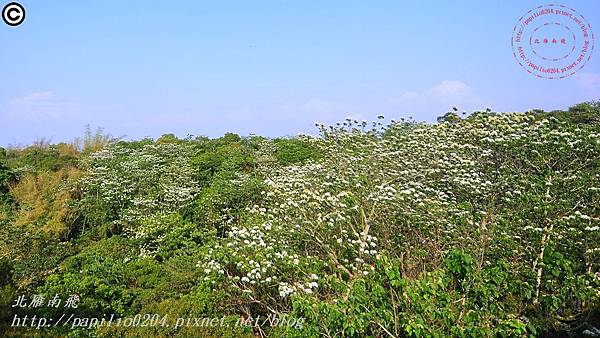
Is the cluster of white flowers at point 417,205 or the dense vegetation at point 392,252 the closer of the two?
the dense vegetation at point 392,252

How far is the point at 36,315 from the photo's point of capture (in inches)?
281

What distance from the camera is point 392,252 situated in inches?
342

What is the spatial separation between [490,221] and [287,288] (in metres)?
3.38

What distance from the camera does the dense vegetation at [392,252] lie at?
197 inches

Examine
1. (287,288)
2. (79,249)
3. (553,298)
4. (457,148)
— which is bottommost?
(79,249)

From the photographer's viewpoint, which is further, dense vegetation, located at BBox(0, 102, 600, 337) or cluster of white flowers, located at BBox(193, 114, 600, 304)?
cluster of white flowers, located at BBox(193, 114, 600, 304)

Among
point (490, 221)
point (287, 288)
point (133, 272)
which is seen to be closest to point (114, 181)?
point (133, 272)

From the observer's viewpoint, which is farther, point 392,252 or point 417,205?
point 392,252

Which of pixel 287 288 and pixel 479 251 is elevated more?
pixel 479 251

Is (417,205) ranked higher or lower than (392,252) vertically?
higher

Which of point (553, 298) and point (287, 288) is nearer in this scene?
point (553, 298)

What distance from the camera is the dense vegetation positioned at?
197 inches

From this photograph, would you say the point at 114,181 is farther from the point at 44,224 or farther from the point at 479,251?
the point at 479,251

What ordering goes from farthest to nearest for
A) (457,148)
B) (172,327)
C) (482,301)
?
(457,148) < (172,327) < (482,301)
